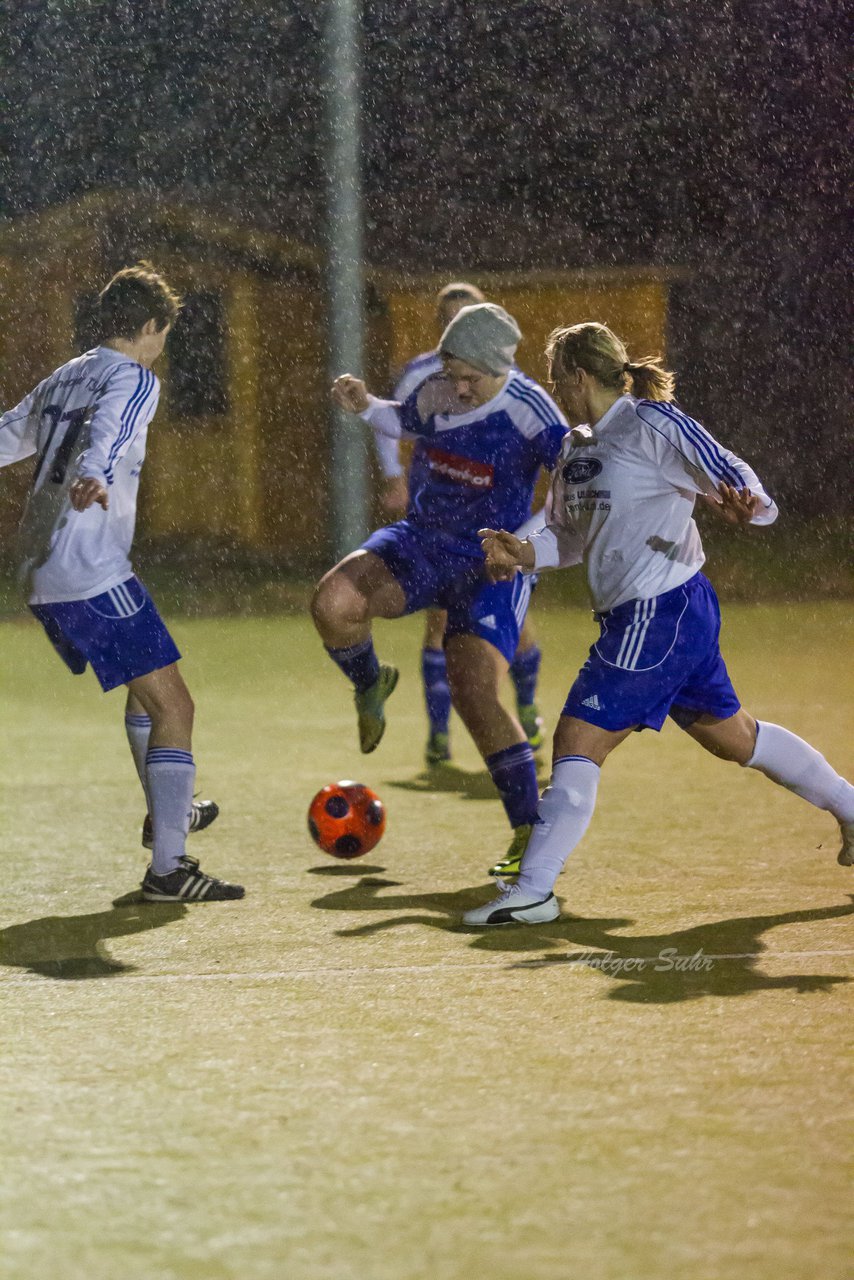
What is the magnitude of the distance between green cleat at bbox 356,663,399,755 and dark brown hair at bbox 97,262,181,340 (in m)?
1.44

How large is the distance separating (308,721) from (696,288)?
19.1 metres

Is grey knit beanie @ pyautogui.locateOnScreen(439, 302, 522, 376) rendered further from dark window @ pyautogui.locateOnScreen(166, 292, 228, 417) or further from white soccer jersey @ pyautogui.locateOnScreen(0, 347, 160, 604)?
dark window @ pyautogui.locateOnScreen(166, 292, 228, 417)

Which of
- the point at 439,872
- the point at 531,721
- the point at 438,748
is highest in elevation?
the point at 531,721

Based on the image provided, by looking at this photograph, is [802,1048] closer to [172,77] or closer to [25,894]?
[25,894]

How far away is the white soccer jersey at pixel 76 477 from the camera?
18.0 ft

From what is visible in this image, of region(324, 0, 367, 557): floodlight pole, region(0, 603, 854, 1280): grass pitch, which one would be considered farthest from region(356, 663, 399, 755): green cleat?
region(324, 0, 367, 557): floodlight pole

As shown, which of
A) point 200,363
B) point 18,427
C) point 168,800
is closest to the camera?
point 168,800

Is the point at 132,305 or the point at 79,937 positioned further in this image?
the point at 132,305

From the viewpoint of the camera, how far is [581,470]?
16.9 feet

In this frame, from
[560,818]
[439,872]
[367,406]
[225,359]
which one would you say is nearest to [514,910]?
[560,818]

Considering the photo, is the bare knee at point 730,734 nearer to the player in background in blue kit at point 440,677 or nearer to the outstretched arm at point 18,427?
the outstretched arm at point 18,427

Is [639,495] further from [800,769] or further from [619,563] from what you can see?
[800,769]

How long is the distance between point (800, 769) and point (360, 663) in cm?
160

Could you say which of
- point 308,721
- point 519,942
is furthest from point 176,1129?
point 308,721
